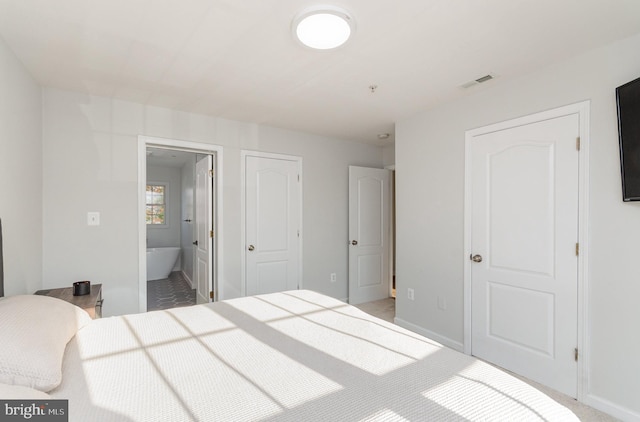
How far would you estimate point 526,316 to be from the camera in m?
2.47

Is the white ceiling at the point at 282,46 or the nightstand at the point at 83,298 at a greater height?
the white ceiling at the point at 282,46

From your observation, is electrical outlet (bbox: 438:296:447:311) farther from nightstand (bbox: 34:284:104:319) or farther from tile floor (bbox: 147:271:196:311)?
tile floor (bbox: 147:271:196:311)

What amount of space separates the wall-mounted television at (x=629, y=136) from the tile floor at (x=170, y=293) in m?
4.61

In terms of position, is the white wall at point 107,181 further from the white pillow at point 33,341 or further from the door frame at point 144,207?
the white pillow at point 33,341

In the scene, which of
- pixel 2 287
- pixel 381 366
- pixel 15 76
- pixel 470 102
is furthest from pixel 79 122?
pixel 470 102

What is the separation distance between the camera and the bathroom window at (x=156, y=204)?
21.7 ft

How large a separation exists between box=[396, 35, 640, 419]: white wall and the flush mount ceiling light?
1.54 metres

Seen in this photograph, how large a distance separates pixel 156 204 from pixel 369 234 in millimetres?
4767

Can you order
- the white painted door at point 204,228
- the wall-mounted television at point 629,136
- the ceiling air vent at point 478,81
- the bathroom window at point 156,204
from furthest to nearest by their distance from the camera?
the bathroom window at point 156,204
the white painted door at point 204,228
the ceiling air vent at point 478,81
the wall-mounted television at point 629,136

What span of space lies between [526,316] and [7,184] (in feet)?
12.4

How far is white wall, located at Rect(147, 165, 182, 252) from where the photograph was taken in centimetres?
668

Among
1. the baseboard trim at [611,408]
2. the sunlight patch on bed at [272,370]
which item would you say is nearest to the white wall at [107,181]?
the sunlight patch on bed at [272,370]

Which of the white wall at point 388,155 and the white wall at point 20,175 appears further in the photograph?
the white wall at point 388,155

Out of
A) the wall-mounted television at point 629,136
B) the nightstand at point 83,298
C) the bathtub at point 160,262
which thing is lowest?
the bathtub at point 160,262
